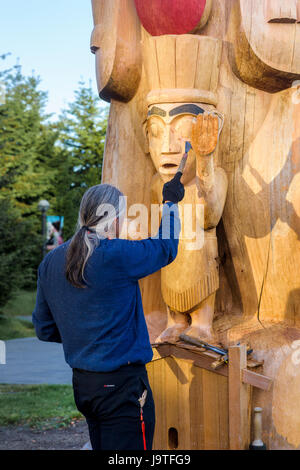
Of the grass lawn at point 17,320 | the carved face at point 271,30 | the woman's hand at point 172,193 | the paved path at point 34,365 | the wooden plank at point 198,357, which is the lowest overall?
the grass lawn at point 17,320

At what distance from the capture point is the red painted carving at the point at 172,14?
2898 mm

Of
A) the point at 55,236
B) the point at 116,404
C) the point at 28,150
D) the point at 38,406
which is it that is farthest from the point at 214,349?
the point at 28,150

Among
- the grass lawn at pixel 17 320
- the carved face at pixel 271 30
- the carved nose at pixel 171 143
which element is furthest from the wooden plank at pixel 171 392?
the grass lawn at pixel 17 320

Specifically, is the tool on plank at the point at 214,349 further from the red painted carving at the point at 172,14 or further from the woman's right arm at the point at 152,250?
the red painted carving at the point at 172,14

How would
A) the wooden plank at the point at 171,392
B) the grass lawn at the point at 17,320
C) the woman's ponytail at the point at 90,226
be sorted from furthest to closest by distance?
the grass lawn at the point at 17,320, the wooden plank at the point at 171,392, the woman's ponytail at the point at 90,226

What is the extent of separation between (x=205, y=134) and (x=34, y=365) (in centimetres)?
699

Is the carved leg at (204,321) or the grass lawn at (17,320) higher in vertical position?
the carved leg at (204,321)

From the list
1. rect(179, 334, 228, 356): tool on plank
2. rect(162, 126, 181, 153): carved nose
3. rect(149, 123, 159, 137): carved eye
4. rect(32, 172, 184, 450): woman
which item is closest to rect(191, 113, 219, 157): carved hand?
rect(162, 126, 181, 153): carved nose

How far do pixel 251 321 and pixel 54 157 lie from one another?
22127mm

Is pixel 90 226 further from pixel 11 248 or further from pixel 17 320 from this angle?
pixel 11 248

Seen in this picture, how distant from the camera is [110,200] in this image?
2.18m

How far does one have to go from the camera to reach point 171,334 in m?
3.10

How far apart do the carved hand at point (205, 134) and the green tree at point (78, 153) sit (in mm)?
20344

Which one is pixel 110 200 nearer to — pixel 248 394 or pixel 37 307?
pixel 37 307
